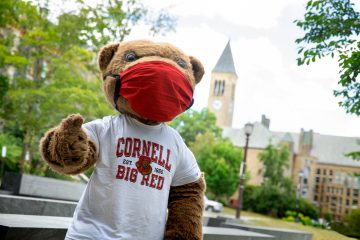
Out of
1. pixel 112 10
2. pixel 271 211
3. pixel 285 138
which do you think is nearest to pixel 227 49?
pixel 285 138

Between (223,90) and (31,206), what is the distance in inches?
3439

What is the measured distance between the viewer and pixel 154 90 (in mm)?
2262

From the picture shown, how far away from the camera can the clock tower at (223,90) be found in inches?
3590

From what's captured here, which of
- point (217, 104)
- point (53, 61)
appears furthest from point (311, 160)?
point (53, 61)

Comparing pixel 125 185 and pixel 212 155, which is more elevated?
pixel 212 155

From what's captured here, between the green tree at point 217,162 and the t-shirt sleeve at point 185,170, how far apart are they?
38149 mm

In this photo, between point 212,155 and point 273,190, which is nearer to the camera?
point 273,190

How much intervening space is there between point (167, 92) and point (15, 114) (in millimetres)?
12387

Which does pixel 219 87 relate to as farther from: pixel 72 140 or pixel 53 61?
pixel 72 140

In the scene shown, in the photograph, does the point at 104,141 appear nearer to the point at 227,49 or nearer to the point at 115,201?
the point at 115,201

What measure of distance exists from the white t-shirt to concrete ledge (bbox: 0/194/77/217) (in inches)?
139

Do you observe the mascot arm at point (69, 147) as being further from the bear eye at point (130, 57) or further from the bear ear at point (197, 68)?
the bear ear at point (197, 68)

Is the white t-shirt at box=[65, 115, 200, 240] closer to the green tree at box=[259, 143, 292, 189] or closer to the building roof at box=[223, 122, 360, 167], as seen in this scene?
the green tree at box=[259, 143, 292, 189]

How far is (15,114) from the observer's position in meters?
13.8
